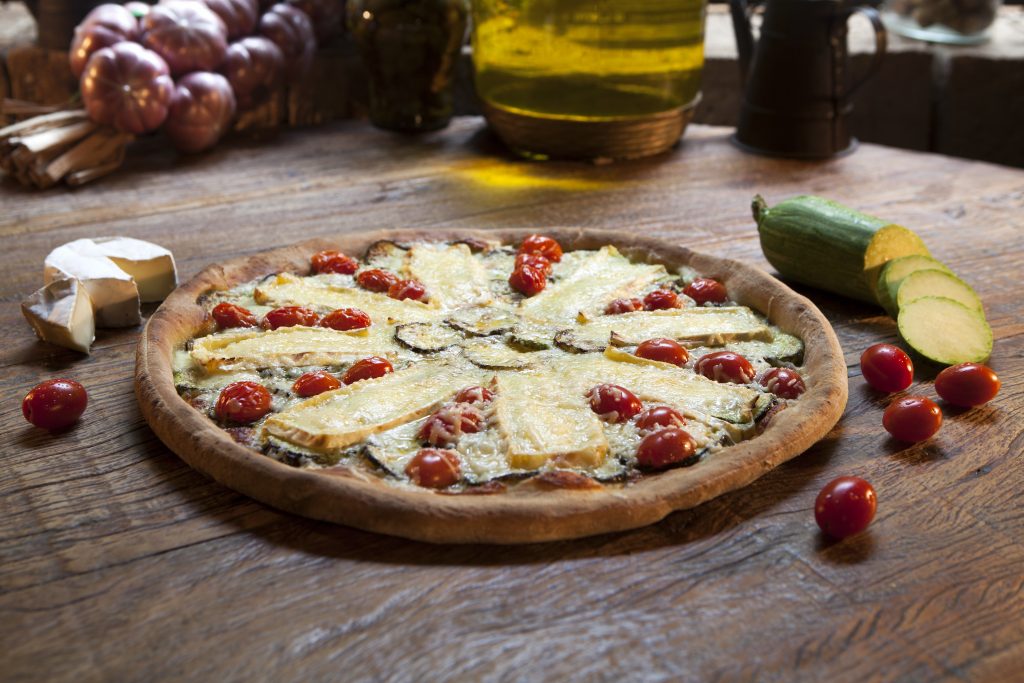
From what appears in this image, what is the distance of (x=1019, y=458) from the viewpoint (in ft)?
8.87

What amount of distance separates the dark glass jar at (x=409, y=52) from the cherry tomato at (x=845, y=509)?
3614 mm

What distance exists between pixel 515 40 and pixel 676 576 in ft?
11.3

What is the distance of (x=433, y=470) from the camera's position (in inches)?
93.9

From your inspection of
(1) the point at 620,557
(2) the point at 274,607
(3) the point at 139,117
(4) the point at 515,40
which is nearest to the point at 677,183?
(4) the point at 515,40

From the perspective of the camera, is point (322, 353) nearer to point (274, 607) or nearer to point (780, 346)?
point (274, 607)

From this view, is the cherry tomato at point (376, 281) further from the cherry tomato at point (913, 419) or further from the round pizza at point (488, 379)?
the cherry tomato at point (913, 419)

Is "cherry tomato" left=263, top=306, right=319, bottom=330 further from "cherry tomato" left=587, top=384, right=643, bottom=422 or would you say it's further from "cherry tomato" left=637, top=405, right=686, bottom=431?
"cherry tomato" left=637, top=405, right=686, bottom=431

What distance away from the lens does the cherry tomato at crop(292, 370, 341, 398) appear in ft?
9.18

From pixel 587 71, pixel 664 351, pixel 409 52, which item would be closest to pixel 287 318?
pixel 664 351

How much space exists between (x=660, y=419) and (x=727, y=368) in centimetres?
40

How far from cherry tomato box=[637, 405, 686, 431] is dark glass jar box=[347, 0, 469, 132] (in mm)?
3208

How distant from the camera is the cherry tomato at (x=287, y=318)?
125 inches

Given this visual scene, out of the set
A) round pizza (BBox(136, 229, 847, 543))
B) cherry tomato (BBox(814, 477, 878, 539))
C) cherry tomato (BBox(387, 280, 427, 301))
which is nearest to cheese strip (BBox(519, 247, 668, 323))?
round pizza (BBox(136, 229, 847, 543))

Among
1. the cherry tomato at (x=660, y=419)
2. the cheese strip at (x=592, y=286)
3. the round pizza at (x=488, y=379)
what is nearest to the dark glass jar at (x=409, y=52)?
the round pizza at (x=488, y=379)
